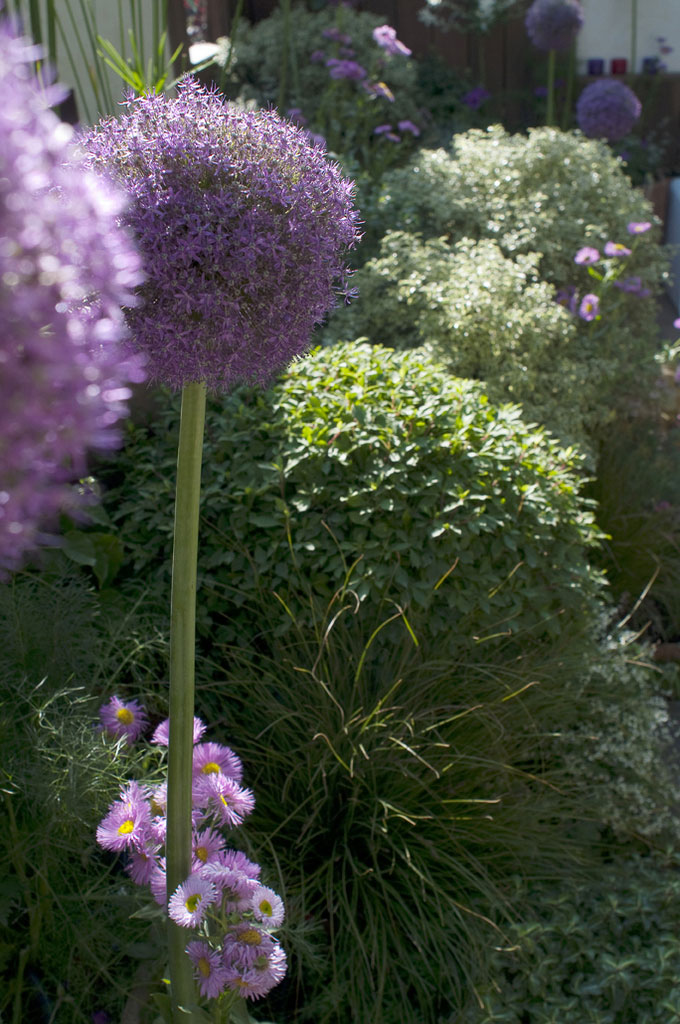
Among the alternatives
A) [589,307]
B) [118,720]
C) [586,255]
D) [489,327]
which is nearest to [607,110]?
[586,255]

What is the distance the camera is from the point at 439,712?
96.7 inches

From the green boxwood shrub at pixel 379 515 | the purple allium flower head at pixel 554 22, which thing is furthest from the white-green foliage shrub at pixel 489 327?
the purple allium flower head at pixel 554 22

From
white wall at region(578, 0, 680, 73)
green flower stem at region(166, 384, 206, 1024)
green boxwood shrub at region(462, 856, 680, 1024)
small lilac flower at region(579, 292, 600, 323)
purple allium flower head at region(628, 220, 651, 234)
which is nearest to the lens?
green flower stem at region(166, 384, 206, 1024)

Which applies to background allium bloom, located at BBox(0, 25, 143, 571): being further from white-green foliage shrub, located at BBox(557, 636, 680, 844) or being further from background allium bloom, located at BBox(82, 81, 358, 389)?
white-green foliage shrub, located at BBox(557, 636, 680, 844)

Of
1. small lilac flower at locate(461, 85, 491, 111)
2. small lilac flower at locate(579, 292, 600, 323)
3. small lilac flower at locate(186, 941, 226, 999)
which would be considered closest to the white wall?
small lilac flower at locate(461, 85, 491, 111)

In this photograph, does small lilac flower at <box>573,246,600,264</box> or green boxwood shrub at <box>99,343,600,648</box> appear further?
small lilac flower at <box>573,246,600,264</box>

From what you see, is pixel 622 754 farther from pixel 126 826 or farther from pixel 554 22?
pixel 554 22

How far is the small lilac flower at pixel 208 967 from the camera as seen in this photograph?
1.44m

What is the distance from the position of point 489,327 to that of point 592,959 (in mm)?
2300

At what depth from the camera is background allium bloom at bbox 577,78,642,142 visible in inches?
266

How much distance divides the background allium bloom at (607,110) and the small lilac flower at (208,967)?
675cm

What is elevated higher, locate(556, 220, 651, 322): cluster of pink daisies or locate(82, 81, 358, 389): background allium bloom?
locate(82, 81, 358, 389): background allium bloom

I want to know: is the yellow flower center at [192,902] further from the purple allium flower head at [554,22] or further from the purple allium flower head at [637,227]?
the purple allium flower head at [554,22]

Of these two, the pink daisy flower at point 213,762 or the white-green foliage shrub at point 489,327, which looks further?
the white-green foliage shrub at point 489,327
